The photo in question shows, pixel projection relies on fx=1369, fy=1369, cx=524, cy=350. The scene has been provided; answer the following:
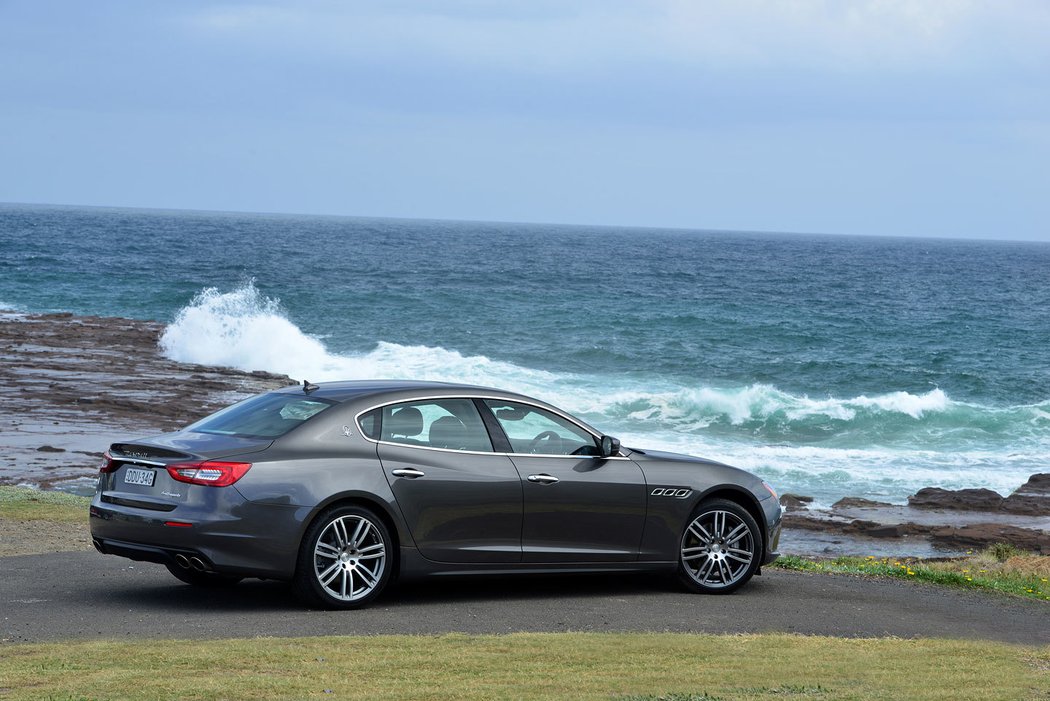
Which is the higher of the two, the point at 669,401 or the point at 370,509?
the point at 370,509

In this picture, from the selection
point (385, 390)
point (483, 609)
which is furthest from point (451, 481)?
point (483, 609)

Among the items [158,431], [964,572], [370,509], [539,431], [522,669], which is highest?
[539,431]

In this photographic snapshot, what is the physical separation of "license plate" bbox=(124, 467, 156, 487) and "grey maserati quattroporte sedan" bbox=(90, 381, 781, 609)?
0.01m

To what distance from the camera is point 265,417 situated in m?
8.60

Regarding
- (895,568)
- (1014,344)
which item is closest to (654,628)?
(895,568)

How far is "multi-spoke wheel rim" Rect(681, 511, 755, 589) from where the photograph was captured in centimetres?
962

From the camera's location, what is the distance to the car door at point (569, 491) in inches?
354

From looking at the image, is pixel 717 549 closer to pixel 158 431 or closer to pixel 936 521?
pixel 936 521

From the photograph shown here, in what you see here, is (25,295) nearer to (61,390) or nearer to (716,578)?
(61,390)

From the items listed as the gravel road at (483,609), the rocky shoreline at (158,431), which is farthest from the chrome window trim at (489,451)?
the rocky shoreline at (158,431)

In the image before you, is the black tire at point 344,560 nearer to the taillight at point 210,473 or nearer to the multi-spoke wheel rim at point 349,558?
the multi-spoke wheel rim at point 349,558

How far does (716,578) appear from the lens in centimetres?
971

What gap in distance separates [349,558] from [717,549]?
9.04 ft

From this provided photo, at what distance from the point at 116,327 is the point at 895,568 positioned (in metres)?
35.5
